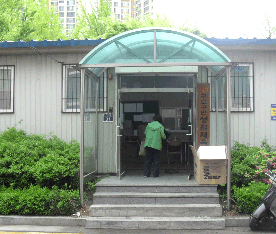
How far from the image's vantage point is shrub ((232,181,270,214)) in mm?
6348

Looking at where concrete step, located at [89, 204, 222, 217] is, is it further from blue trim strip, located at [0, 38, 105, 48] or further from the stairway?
blue trim strip, located at [0, 38, 105, 48]

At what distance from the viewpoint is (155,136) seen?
25.8 feet

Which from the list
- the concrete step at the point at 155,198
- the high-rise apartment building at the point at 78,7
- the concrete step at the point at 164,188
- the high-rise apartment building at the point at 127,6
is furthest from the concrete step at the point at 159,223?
the high-rise apartment building at the point at 78,7

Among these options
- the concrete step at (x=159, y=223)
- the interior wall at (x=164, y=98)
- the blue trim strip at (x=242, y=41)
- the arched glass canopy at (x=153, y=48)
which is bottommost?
the concrete step at (x=159, y=223)

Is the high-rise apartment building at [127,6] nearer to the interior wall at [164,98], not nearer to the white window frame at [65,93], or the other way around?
the interior wall at [164,98]

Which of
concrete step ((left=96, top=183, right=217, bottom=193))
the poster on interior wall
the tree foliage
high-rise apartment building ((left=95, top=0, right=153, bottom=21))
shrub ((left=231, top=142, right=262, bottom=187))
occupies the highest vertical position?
high-rise apartment building ((left=95, top=0, right=153, bottom=21))

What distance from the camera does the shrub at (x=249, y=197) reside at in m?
6.35

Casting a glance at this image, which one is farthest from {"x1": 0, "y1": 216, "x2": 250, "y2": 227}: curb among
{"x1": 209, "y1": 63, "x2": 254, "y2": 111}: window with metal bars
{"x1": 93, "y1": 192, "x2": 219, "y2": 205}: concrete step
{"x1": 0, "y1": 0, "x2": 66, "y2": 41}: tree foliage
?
{"x1": 0, "y1": 0, "x2": 66, "y2": 41}: tree foliage

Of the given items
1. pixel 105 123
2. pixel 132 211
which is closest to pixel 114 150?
pixel 105 123

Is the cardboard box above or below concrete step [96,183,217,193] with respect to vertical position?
above

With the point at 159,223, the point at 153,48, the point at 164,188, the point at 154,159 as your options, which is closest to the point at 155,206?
the point at 159,223

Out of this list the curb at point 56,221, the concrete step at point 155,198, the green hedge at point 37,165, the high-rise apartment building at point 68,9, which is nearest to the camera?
the curb at point 56,221

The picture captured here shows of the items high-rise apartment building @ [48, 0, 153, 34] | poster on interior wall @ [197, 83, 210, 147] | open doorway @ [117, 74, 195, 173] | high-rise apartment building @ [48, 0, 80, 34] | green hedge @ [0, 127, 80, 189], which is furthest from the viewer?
high-rise apartment building @ [48, 0, 80, 34]

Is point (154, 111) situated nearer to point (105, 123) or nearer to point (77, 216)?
point (105, 123)
